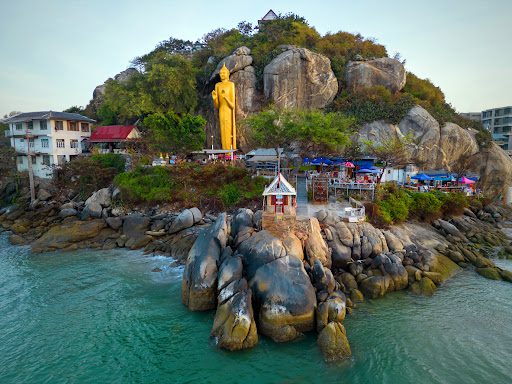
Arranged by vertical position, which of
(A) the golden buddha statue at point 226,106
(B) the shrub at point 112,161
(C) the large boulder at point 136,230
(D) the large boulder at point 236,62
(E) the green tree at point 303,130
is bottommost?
(C) the large boulder at point 136,230

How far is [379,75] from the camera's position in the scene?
44.4m

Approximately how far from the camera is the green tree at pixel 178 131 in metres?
36.7

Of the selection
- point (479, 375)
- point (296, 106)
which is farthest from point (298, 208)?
point (296, 106)

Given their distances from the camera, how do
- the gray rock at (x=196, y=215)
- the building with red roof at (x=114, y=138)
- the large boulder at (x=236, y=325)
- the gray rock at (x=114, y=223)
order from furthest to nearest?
the building with red roof at (x=114, y=138) → the gray rock at (x=114, y=223) → the gray rock at (x=196, y=215) → the large boulder at (x=236, y=325)

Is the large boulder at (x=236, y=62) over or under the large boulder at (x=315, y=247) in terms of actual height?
over

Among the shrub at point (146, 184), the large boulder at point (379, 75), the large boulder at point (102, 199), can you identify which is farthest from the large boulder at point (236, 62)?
the large boulder at point (102, 199)

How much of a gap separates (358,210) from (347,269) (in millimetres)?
4969

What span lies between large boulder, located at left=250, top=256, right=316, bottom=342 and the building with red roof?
34373mm

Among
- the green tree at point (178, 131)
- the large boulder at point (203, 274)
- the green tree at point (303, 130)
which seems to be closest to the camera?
the large boulder at point (203, 274)

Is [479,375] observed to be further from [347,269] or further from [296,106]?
[296,106]

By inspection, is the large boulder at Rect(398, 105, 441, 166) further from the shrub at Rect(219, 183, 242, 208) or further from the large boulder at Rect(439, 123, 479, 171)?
the shrub at Rect(219, 183, 242, 208)

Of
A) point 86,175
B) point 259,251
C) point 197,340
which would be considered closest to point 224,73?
point 86,175

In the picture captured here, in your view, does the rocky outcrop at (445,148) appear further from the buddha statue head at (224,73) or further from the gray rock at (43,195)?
the gray rock at (43,195)

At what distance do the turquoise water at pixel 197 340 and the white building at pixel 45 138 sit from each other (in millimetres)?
26768
